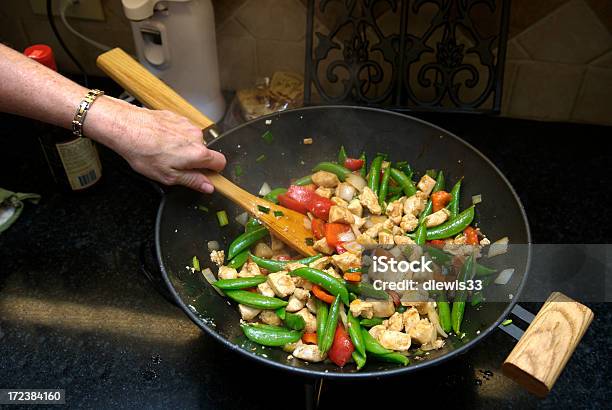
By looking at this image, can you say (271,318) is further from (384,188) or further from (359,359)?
(384,188)

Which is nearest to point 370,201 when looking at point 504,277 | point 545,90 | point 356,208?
point 356,208

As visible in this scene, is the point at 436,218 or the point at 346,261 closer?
the point at 346,261

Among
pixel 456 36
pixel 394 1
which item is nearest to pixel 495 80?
pixel 456 36

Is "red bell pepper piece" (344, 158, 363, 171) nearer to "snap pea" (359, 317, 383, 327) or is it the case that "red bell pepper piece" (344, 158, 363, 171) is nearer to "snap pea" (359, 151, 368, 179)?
"snap pea" (359, 151, 368, 179)

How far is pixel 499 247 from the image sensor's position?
1102mm

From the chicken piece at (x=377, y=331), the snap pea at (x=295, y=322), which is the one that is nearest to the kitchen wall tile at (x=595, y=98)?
the chicken piece at (x=377, y=331)

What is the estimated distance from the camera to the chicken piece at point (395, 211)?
4.07 feet

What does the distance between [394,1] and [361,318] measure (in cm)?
87

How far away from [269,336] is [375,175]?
499 millimetres

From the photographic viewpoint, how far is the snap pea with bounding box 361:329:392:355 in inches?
38.1

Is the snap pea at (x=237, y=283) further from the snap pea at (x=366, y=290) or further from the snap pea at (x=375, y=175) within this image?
the snap pea at (x=375, y=175)

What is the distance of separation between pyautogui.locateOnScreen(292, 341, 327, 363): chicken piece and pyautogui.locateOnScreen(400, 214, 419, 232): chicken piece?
0.38 m

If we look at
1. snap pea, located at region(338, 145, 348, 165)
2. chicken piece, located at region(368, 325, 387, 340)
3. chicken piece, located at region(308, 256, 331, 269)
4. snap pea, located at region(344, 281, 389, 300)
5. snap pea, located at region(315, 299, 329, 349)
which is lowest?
chicken piece, located at region(368, 325, 387, 340)

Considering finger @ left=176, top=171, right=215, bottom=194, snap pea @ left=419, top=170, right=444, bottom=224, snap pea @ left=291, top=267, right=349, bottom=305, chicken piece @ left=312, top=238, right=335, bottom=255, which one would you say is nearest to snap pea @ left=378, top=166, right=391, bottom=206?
snap pea @ left=419, top=170, right=444, bottom=224
